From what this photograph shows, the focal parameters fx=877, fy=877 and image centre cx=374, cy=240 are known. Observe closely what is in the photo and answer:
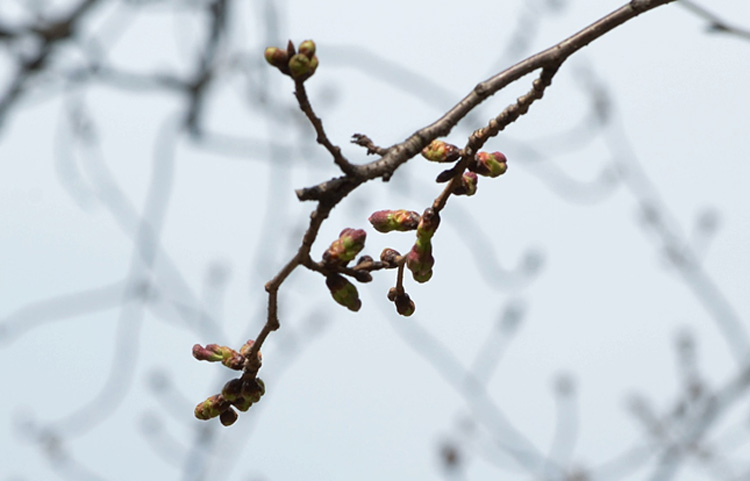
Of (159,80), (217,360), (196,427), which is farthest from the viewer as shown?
(196,427)

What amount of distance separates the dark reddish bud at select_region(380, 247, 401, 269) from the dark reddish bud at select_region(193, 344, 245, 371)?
345 mm

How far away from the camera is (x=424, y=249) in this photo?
67.0 inches

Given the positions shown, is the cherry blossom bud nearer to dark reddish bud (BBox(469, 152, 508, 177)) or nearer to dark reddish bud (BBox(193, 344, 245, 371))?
dark reddish bud (BBox(469, 152, 508, 177))

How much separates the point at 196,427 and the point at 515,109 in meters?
5.41

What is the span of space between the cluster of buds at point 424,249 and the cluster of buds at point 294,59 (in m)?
0.37

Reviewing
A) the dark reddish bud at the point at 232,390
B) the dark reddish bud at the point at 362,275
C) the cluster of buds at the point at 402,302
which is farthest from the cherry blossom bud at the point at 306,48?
the dark reddish bud at the point at 232,390

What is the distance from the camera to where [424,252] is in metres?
1.70

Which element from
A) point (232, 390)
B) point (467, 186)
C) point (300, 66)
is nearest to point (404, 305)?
point (467, 186)

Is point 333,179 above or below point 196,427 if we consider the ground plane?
below

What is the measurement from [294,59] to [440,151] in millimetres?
376

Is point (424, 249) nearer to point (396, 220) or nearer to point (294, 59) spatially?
point (396, 220)

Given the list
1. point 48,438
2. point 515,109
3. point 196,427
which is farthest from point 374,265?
point 48,438

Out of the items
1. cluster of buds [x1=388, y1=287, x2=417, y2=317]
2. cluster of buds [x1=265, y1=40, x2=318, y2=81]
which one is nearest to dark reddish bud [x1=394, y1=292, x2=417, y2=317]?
cluster of buds [x1=388, y1=287, x2=417, y2=317]

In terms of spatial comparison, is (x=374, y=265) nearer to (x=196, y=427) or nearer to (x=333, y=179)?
(x=333, y=179)
